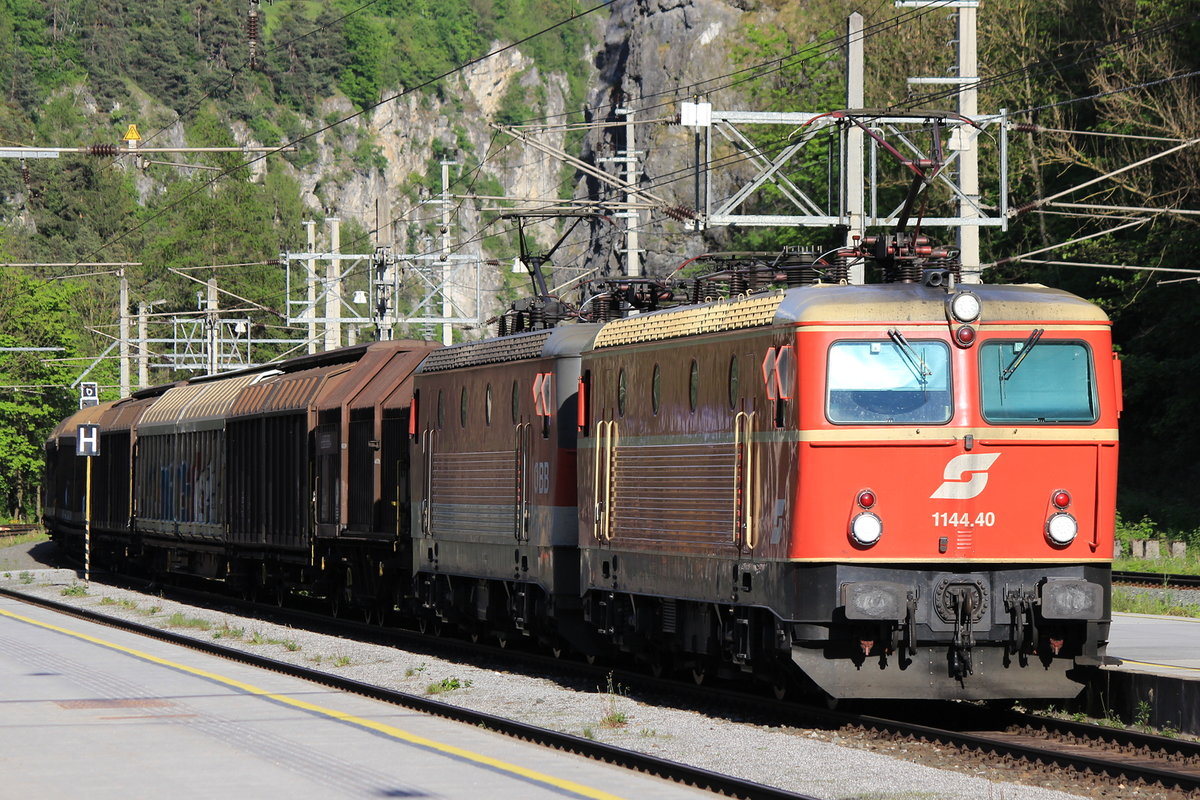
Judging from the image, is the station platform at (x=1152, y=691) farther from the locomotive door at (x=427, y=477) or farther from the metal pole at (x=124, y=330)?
the metal pole at (x=124, y=330)

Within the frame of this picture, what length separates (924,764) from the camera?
523 inches

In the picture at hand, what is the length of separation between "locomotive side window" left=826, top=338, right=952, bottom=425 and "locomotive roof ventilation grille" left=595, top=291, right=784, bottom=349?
0.78 meters

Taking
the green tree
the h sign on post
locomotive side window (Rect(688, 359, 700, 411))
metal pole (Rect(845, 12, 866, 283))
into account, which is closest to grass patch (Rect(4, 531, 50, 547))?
the green tree

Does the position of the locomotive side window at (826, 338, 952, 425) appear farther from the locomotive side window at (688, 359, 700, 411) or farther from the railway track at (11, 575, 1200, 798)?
the railway track at (11, 575, 1200, 798)

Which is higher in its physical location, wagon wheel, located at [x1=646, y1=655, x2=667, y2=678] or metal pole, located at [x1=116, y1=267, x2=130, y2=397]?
metal pole, located at [x1=116, y1=267, x2=130, y2=397]

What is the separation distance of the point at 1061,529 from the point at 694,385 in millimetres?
3483

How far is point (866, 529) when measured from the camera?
47.2 ft

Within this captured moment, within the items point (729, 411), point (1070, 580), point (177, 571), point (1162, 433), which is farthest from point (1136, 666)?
point (1162, 433)

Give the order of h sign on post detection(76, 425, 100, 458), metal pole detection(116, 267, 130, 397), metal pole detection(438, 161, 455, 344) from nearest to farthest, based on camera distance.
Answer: h sign on post detection(76, 425, 100, 458)
metal pole detection(438, 161, 455, 344)
metal pole detection(116, 267, 130, 397)

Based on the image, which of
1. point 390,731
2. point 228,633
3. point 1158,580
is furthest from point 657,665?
point 1158,580

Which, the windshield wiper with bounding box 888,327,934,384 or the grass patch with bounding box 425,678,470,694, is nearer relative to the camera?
the windshield wiper with bounding box 888,327,934,384

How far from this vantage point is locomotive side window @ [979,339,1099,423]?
14.8m

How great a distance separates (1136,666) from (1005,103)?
36.6 metres

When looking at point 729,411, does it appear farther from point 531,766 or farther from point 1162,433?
point 1162,433
